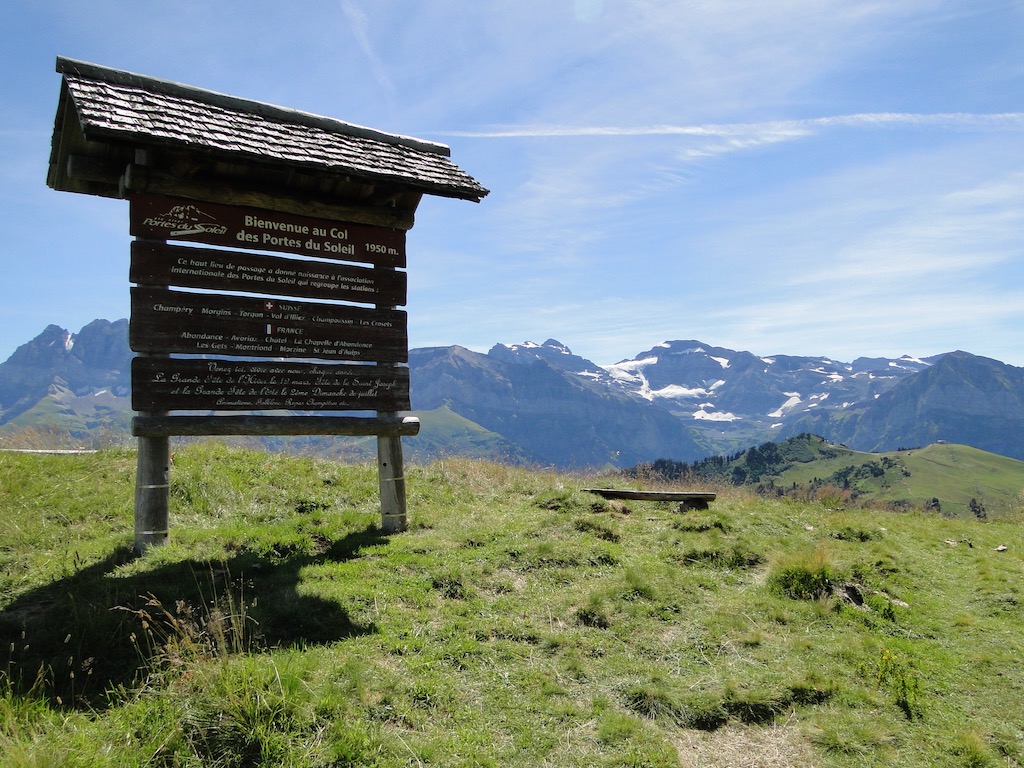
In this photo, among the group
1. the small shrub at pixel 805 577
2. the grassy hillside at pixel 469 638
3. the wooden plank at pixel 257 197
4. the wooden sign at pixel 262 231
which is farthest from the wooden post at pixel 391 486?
the small shrub at pixel 805 577

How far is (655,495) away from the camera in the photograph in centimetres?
1488

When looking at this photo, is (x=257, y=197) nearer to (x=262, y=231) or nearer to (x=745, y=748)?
(x=262, y=231)

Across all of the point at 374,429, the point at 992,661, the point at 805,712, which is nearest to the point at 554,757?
the point at 805,712

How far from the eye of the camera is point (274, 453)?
16.1 m

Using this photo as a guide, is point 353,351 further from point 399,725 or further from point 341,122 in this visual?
point 399,725

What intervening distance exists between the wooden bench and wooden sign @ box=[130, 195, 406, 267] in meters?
7.15

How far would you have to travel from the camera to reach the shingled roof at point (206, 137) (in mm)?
8727

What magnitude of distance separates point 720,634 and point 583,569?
237 centimetres

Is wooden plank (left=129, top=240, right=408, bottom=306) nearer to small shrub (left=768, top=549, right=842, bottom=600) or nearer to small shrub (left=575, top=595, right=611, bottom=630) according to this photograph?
small shrub (left=575, top=595, right=611, bottom=630)

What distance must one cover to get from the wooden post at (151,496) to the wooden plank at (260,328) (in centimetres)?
147

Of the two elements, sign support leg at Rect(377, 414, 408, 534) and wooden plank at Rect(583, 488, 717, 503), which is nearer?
sign support leg at Rect(377, 414, 408, 534)

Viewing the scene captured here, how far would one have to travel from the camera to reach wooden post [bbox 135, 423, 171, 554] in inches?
364

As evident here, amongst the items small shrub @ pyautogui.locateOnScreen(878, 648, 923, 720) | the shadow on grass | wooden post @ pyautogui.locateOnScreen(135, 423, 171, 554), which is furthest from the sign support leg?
small shrub @ pyautogui.locateOnScreen(878, 648, 923, 720)

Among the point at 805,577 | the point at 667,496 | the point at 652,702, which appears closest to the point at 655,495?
the point at 667,496
